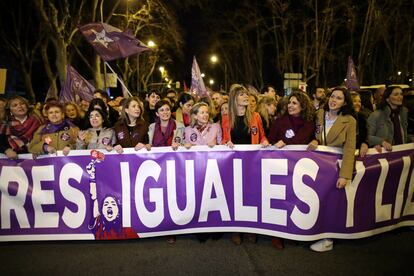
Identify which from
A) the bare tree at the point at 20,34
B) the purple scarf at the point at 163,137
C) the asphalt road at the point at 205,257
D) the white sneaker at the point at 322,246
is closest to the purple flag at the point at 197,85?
the purple scarf at the point at 163,137

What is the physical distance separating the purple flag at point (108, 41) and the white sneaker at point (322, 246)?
6.33 meters

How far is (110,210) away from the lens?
15.5ft

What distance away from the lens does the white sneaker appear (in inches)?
179

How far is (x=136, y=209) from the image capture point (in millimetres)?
4730

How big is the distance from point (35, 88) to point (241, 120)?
42.1 meters

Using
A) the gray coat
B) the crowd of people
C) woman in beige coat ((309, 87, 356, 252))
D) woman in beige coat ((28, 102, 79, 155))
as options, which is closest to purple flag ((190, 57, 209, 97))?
the crowd of people

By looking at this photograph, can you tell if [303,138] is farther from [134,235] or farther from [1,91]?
[1,91]

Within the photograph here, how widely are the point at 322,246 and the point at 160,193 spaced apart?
6.62 ft

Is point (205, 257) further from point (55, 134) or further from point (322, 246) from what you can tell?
point (55, 134)

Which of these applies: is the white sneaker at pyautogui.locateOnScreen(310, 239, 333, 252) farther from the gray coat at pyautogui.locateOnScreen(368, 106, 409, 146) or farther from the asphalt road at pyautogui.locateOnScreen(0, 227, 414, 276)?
the gray coat at pyautogui.locateOnScreen(368, 106, 409, 146)

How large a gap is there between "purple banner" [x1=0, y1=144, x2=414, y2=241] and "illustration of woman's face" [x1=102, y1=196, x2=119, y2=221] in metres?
0.01

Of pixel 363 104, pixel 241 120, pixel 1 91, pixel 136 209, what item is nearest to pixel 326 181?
pixel 241 120

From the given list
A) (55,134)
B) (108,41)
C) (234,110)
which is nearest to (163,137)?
(234,110)

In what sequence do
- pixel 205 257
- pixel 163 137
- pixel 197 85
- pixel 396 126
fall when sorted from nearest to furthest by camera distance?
pixel 205 257 → pixel 163 137 → pixel 396 126 → pixel 197 85
